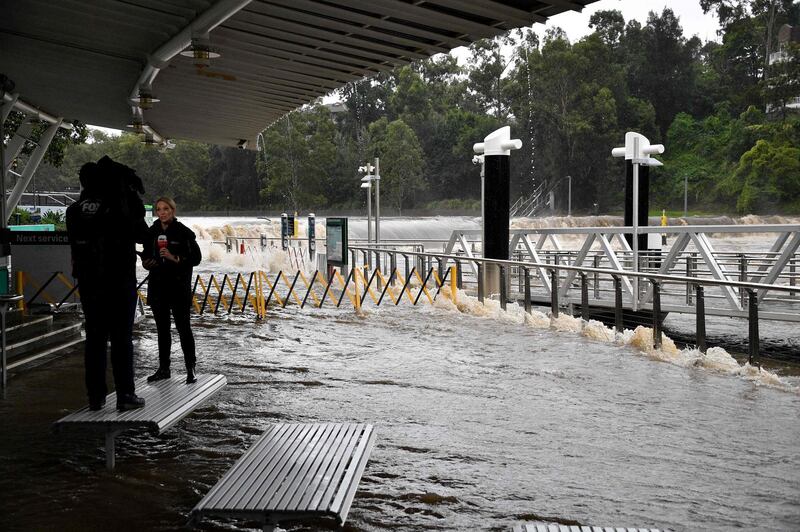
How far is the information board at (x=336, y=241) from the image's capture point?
1865 cm

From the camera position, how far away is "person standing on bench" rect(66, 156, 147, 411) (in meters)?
5.25

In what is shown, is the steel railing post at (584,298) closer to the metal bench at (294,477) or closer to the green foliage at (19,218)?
the metal bench at (294,477)

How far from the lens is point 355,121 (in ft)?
303

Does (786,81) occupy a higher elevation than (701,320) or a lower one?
higher

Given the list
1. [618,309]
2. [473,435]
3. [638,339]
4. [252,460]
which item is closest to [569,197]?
[618,309]

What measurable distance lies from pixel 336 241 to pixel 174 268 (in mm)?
12269

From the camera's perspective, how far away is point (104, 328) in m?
5.30

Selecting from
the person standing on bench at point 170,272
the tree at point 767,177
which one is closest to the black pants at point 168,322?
the person standing on bench at point 170,272

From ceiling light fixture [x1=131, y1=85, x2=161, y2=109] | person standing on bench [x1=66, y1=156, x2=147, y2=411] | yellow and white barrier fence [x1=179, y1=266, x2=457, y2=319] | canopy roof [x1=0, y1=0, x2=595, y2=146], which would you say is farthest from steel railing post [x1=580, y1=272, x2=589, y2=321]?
person standing on bench [x1=66, y1=156, x2=147, y2=411]

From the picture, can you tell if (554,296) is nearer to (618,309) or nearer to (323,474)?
(618,309)

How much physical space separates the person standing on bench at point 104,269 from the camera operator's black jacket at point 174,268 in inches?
56.1

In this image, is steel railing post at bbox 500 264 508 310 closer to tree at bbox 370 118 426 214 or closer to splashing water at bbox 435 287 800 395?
splashing water at bbox 435 287 800 395

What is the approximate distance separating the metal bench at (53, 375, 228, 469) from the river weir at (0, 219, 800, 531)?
1.07ft

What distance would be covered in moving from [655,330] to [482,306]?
15.4 ft
